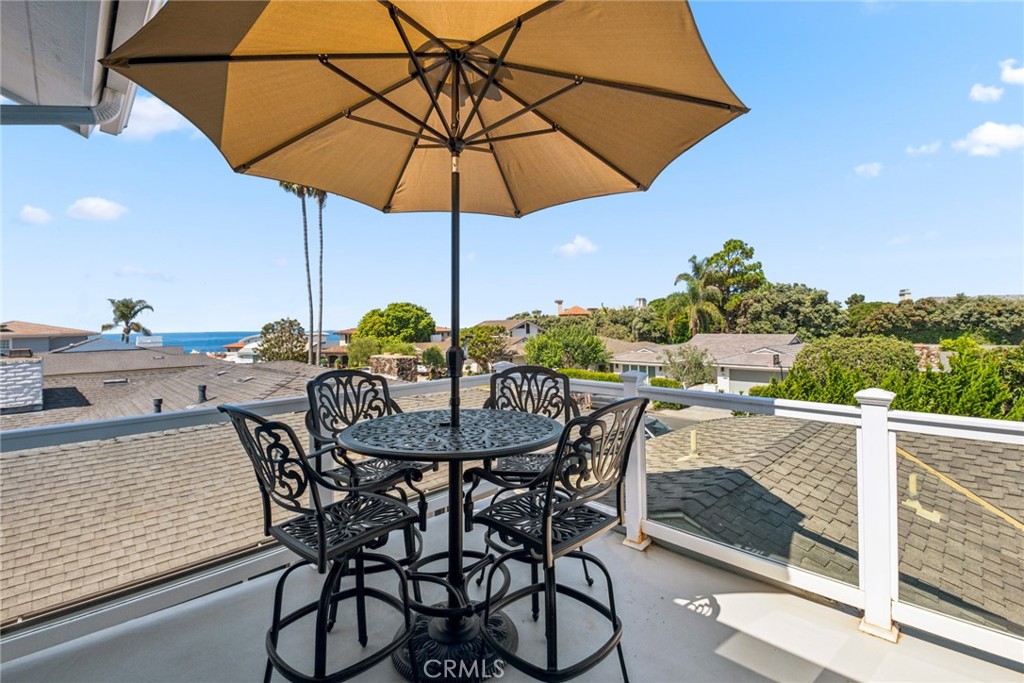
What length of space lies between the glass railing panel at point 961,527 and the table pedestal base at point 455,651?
1764 mm

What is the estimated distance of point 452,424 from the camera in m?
1.92

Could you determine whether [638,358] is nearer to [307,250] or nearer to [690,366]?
[690,366]

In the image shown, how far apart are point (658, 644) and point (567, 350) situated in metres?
26.1

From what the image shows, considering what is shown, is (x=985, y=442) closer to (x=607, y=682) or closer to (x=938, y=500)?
(x=938, y=500)

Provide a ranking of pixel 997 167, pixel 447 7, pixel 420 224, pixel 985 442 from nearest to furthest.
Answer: pixel 447 7 < pixel 985 442 < pixel 997 167 < pixel 420 224

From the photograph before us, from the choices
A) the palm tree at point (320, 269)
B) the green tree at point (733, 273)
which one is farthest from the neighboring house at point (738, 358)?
the palm tree at point (320, 269)

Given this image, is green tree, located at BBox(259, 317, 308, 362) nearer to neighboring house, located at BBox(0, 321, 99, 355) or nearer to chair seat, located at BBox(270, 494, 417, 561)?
neighboring house, located at BBox(0, 321, 99, 355)

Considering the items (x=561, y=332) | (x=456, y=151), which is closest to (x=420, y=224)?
(x=561, y=332)

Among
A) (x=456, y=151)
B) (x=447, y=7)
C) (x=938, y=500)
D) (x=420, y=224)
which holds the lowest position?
(x=938, y=500)

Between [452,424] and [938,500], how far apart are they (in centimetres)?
221

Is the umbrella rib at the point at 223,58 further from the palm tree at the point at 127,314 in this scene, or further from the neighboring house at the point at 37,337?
the palm tree at the point at 127,314

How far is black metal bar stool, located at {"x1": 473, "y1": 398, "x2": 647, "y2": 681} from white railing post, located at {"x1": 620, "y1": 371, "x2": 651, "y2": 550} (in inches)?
40.2

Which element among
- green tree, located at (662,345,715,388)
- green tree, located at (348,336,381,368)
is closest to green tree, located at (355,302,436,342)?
green tree, located at (348,336,381,368)

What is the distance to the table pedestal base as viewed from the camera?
1672mm
